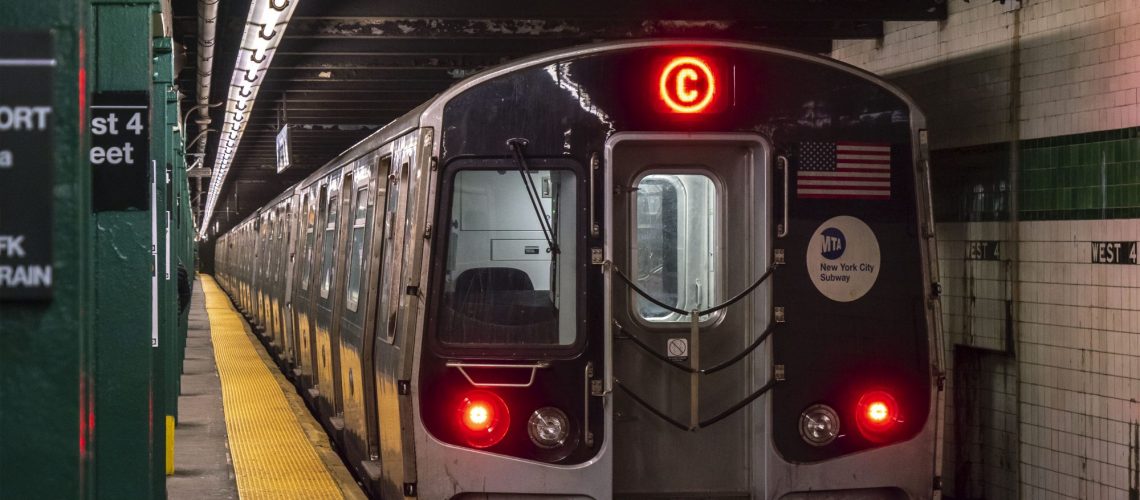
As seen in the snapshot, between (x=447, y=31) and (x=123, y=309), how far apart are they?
588cm

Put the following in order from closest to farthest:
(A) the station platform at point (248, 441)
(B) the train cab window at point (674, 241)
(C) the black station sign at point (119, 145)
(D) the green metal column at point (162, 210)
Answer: (C) the black station sign at point (119, 145) → (B) the train cab window at point (674, 241) → (D) the green metal column at point (162, 210) → (A) the station platform at point (248, 441)

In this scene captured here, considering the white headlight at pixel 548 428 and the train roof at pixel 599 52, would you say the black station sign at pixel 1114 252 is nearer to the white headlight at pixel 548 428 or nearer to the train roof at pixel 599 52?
→ the train roof at pixel 599 52

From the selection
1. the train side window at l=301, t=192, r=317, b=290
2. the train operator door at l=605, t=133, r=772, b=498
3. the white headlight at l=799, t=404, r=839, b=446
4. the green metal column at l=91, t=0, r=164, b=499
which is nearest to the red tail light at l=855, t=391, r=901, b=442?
the white headlight at l=799, t=404, r=839, b=446

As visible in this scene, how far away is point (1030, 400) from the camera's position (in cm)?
775

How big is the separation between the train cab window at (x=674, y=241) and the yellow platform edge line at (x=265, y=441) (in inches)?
115

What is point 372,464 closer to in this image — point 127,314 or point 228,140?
point 127,314

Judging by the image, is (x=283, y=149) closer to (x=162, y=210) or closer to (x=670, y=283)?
(x=162, y=210)

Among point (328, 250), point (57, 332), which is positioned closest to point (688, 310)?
point (57, 332)

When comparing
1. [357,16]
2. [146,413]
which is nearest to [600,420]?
[146,413]

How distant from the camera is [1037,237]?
25.2 ft

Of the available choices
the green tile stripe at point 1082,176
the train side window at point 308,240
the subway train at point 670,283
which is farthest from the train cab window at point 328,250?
the green tile stripe at point 1082,176

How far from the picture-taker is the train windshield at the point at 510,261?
5.55 metres

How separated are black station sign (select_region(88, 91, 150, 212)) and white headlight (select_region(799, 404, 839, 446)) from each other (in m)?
2.85

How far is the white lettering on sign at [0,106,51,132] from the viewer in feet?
6.61
